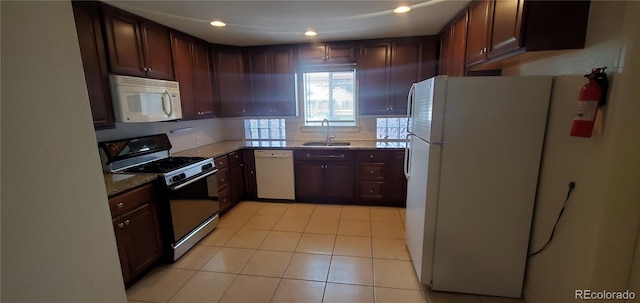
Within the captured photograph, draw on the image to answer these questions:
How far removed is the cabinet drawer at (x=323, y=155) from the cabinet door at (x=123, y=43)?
6.50 ft

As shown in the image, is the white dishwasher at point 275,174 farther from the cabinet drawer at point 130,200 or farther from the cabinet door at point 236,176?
the cabinet drawer at point 130,200

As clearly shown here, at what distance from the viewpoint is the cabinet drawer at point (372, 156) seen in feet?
11.4

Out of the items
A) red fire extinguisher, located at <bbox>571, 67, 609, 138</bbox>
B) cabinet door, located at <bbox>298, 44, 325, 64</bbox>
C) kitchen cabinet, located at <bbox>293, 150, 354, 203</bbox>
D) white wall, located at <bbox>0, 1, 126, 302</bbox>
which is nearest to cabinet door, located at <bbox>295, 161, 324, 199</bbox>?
kitchen cabinet, located at <bbox>293, 150, 354, 203</bbox>

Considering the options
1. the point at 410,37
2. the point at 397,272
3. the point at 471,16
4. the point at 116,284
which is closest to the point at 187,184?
the point at 116,284

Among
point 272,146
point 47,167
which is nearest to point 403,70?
point 272,146

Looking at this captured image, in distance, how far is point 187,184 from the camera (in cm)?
253

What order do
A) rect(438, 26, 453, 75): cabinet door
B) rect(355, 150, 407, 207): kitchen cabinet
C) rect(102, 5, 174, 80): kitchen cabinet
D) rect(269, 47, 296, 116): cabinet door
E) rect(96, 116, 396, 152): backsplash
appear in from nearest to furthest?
rect(102, 5, 174, 80): kitchen cabinet
rect(438, 26, 453, 75): cabinet door
rect(96, 116, 396, 152): backsplash
rect(355, 150, 407, 207): kitchen cabinet
rect(269, 47, 296, 116): cabinet door

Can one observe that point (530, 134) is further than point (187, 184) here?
No

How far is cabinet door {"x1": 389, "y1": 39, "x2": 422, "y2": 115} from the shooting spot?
138 inches

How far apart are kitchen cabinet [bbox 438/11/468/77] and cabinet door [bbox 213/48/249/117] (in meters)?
2.71

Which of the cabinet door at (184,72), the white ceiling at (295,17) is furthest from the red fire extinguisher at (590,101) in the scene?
the cabinet door at (184,72)

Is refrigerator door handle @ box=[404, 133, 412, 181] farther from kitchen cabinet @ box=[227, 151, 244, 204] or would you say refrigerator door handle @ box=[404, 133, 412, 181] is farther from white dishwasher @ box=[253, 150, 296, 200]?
kitchen cabinet @ box=[227, 151, 244, 204]

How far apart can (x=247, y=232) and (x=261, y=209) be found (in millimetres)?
656

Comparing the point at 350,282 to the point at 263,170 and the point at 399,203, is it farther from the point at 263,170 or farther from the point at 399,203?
the point at 263,170
